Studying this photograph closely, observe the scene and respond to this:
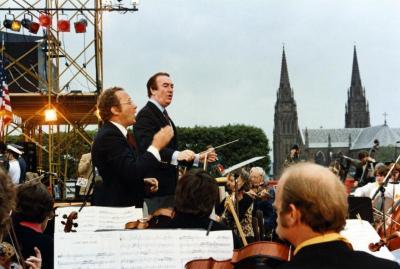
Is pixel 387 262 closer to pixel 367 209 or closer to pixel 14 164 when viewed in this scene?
pixel 367 209

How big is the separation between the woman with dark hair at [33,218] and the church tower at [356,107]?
145541mm

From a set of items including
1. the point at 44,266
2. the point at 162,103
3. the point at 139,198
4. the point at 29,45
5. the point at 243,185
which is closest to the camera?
the point at 44,266

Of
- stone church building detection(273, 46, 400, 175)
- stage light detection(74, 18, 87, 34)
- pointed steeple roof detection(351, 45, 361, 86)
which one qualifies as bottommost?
stone church building detection(273, 46, 400, 175)

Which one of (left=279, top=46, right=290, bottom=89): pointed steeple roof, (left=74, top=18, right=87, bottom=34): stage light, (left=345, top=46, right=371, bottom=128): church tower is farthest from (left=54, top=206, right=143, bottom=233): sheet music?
(left=345, top=46, right=371, bottom=128): church tower

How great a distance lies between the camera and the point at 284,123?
13962cm

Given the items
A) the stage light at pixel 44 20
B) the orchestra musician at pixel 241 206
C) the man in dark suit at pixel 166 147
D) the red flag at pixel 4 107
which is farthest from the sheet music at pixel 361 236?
the stage light at pixel 44 20

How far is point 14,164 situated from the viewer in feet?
37.9

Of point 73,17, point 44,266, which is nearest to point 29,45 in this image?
point 73,17

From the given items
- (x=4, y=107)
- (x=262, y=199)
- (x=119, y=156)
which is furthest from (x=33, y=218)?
(x=4, y=107)

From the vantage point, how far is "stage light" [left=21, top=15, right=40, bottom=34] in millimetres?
19656

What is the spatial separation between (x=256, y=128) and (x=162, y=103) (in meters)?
65.3

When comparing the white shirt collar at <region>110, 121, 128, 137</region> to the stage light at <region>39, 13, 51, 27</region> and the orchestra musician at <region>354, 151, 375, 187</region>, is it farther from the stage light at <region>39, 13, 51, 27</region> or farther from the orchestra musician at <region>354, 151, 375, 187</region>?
the stage light at <region>39, 13, 51, 27</region>

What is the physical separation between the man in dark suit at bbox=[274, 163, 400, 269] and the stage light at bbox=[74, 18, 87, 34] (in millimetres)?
17386

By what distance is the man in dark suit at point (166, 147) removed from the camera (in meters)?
5.77
